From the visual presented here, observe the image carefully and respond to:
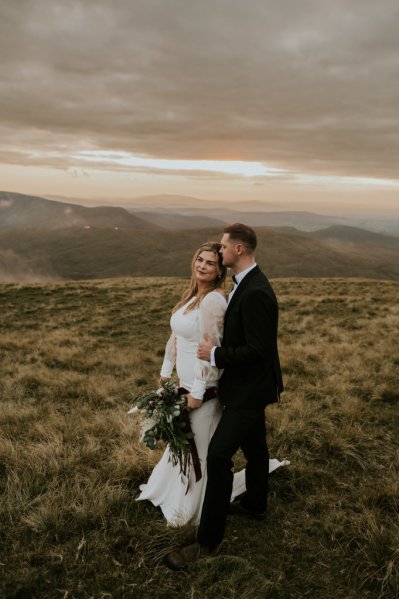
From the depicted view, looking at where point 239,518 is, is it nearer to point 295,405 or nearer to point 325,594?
point 325,594

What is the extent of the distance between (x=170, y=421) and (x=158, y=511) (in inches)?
47.3

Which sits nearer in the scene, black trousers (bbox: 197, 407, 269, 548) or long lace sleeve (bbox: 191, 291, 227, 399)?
black trousers (bbox: 197, 407, 269, 548)

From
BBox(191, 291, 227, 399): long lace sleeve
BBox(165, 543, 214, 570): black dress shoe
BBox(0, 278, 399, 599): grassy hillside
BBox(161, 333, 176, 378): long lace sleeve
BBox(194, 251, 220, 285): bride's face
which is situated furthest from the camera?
BBox(161, 333, 176, 378): long lace sleeve

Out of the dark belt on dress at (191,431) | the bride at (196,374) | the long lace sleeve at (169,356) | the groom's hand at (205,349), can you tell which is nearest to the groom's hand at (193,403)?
the bride at (196,374)

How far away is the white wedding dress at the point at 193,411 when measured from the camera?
3562 millimetres

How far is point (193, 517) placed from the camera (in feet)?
12.9

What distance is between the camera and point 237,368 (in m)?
3.55

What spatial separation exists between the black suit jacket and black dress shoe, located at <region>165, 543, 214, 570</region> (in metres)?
1.31

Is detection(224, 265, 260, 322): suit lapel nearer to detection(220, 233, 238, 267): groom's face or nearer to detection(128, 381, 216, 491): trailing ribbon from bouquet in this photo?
detection(220, 233, 238, 267): groom's face

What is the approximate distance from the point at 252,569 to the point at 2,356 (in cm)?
965

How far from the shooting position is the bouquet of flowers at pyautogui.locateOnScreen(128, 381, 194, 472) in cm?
372

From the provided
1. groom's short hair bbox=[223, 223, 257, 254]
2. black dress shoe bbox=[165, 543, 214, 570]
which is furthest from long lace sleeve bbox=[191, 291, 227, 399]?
black dress shoe bbox=[165, 543, 214, 570]

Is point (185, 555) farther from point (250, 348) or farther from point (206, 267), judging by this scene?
point (206, 267)

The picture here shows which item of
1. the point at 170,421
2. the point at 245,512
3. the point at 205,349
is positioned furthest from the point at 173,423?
the point at 245,512
